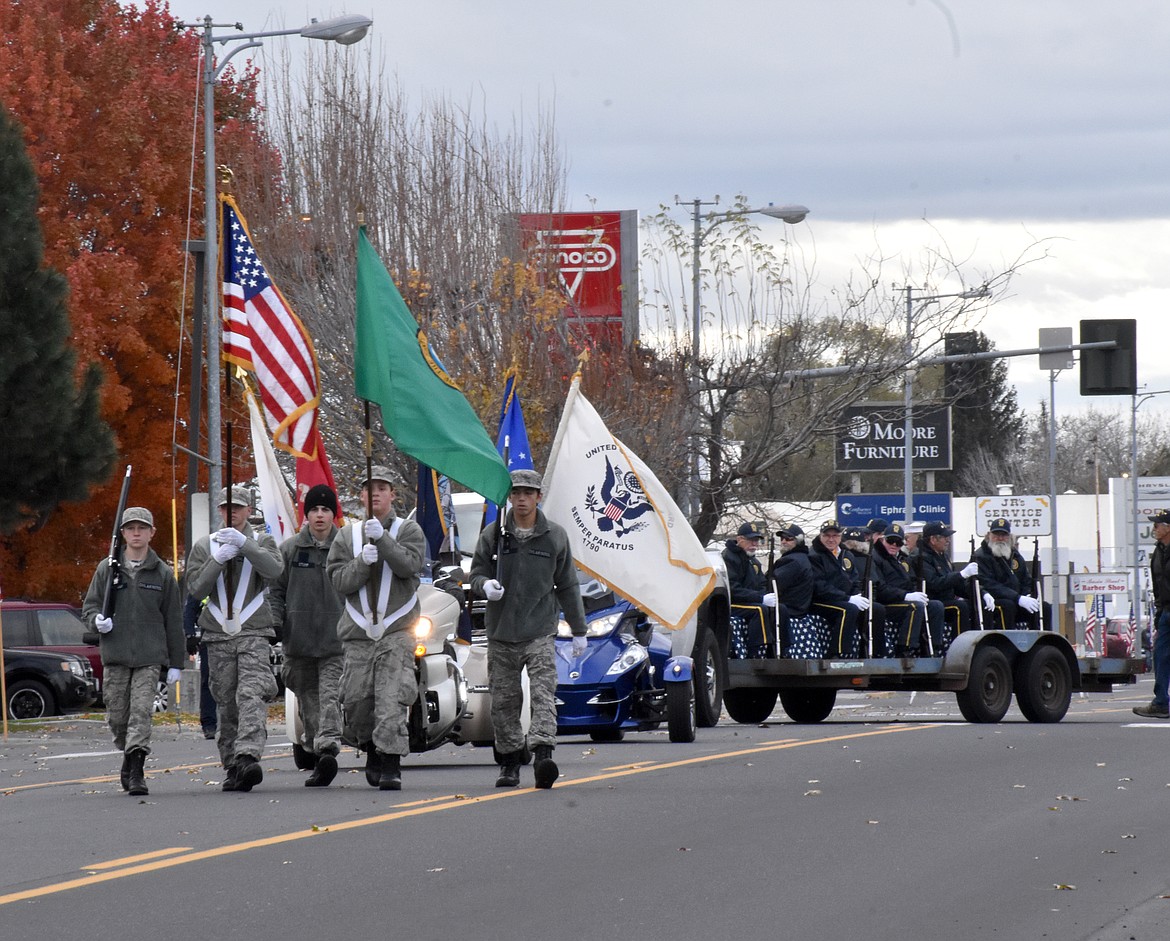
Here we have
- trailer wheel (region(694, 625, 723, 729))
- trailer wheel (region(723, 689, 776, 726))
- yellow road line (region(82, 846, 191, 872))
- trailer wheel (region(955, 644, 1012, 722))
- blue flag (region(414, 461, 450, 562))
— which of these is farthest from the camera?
trailer wheel (region(723, 689, 776, 726))

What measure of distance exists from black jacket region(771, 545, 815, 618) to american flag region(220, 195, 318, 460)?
4996 mm

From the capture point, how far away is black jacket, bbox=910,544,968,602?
65.1 ft

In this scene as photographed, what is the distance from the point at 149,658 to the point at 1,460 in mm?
15158

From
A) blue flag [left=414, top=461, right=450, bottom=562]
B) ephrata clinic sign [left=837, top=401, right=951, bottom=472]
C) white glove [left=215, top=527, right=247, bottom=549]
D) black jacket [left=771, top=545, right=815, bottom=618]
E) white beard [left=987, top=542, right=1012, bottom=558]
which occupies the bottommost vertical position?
black jacket [left=771, top=545, right=815, bottom=618]

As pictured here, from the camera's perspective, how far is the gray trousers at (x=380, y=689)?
1239 centimetres

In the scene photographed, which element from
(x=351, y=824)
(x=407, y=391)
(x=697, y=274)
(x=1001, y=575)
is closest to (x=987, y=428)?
(x=697, y=274)

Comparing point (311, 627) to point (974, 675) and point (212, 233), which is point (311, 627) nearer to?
point (974, 675)

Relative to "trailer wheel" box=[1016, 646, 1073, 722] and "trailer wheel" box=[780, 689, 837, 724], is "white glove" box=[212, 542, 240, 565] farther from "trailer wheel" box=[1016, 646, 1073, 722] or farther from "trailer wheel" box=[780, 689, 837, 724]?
"trailer wheel" box=[780, 689, 837, 724]

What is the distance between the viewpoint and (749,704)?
20.7 m

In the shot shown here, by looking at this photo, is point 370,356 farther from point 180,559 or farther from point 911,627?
point 180,559

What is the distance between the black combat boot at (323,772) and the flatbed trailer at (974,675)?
21.9ft

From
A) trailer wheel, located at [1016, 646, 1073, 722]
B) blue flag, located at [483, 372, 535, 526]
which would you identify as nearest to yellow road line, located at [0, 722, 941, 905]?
blue flag, located at [483, 372, 535, 526]

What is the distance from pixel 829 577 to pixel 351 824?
9.38 meters

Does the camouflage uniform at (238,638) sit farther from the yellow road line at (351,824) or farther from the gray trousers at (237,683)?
the yellow road line at (351,824)
